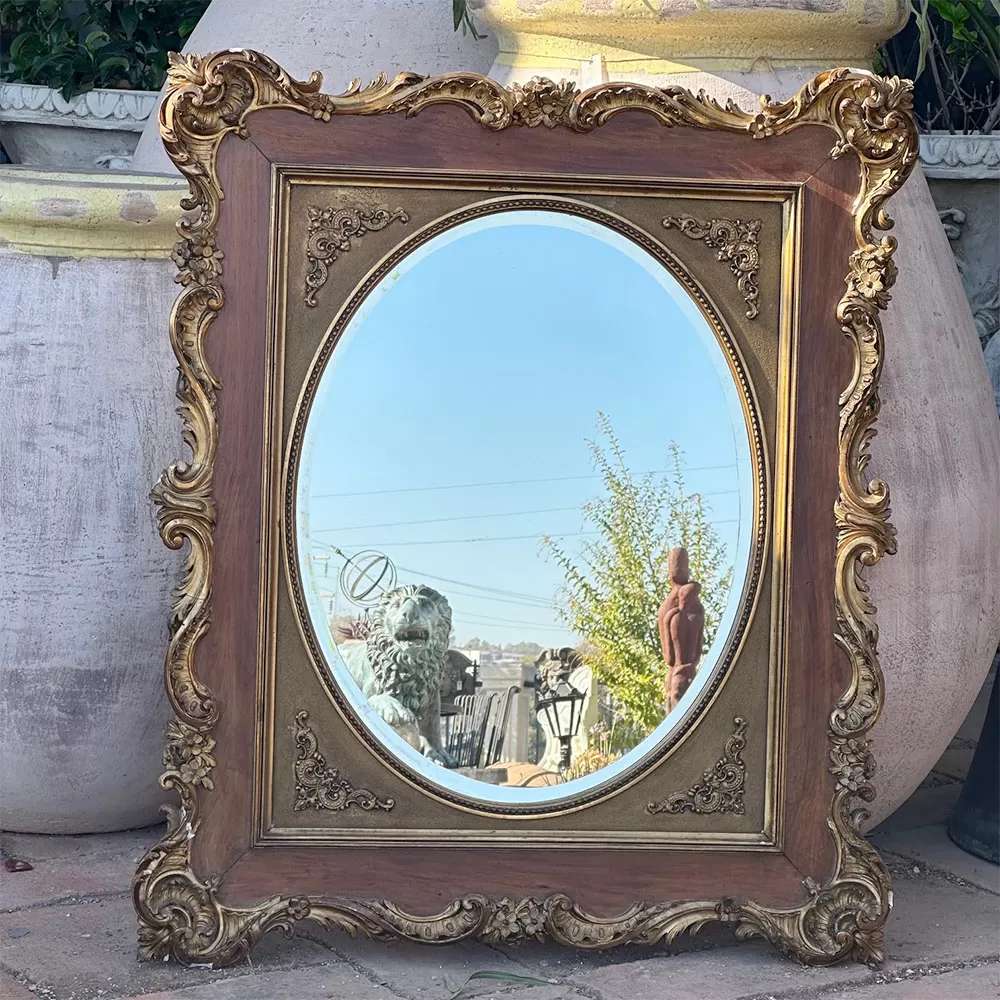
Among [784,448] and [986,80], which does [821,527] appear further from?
[986,80]

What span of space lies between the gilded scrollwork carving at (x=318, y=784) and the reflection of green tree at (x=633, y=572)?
32 centimetres

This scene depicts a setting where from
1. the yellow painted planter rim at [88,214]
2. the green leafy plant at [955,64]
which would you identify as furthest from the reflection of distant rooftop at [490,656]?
the green leafy plant at [955,64]

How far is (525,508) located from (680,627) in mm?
247

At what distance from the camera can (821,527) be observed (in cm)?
187

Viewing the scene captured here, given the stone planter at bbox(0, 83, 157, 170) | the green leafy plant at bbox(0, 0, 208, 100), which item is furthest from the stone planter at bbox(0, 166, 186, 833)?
the green leafy plant at bbox(0, 0, 208, 100)

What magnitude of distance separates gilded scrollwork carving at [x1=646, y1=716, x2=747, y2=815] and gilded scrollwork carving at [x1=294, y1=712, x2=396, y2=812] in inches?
14.8

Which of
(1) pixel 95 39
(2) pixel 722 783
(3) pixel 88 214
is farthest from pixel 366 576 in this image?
(1) pixel 95 39

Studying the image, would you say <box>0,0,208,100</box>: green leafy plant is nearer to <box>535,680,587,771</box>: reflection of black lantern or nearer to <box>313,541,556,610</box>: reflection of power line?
<box>313,541,556,610</box>: reflection of power line

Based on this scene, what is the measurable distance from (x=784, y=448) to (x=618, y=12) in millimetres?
632

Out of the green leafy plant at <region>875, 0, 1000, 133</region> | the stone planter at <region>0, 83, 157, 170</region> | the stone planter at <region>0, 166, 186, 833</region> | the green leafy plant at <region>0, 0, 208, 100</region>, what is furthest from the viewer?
the green leafy plant at <region>0, 0, 208, 100</region>

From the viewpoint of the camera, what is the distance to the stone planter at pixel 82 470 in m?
2.13

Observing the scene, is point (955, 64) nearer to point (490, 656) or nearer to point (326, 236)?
point (326, 236)

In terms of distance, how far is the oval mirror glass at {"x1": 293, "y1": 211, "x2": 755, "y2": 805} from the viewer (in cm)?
181

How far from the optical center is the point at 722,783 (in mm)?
1871
